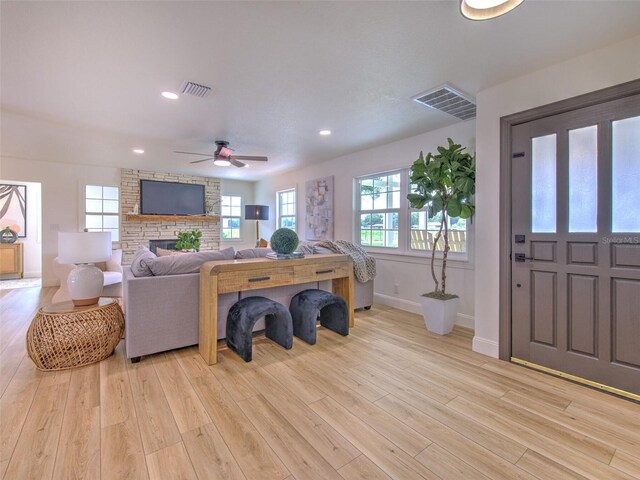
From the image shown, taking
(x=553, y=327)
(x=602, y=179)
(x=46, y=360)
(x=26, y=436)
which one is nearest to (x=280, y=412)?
(x=26, y=436)

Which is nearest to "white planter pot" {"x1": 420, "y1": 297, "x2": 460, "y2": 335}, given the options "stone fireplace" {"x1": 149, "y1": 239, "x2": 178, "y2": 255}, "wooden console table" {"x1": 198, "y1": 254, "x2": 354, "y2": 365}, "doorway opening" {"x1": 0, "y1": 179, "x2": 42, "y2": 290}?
"wooden console table" {"x1": 198, "y1": 254, "x2": 354, "y2": 365}

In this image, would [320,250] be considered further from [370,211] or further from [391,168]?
[391,168]

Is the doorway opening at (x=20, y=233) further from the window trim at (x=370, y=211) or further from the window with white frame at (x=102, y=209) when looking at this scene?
the window trim at (x=370, y=211)

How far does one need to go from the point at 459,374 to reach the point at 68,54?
3.84 meters

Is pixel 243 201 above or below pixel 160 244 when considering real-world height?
above

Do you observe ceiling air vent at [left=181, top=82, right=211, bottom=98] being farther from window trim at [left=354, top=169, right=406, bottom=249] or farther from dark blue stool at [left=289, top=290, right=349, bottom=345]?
window trim at [left=354, top=169, right=406, bottom=249]

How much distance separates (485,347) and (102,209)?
734cm

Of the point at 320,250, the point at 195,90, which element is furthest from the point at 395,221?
the point at 195,90

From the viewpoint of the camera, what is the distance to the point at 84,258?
8.38 ft

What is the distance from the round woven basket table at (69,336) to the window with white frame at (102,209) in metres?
4.29

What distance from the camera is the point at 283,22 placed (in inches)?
72.4

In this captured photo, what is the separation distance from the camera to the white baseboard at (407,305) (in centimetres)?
361

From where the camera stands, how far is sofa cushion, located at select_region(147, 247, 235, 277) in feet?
8.83

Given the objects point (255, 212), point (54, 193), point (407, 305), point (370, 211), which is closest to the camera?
point (407, 305)
